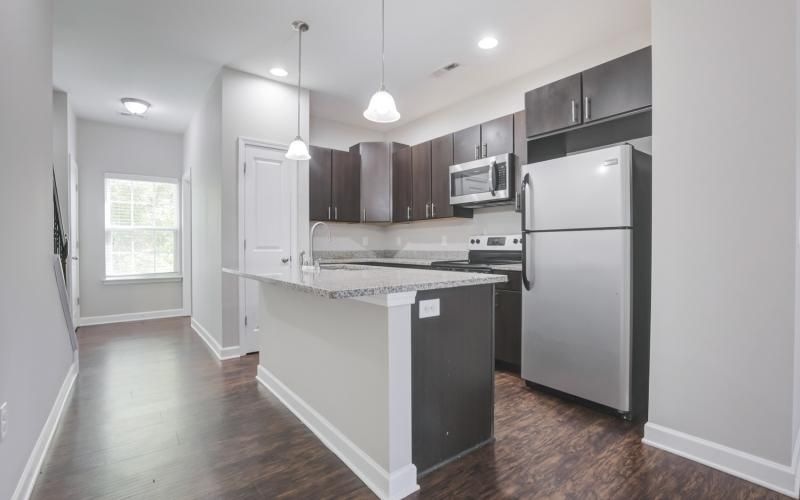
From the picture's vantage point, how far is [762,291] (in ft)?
5.63

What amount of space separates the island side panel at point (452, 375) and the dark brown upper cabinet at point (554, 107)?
1.55m

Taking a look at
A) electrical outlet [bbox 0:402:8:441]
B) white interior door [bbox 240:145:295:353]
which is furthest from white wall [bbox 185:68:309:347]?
electrical outlet [bbox 0:402:8:441]

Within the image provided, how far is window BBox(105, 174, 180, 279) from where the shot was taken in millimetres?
5434

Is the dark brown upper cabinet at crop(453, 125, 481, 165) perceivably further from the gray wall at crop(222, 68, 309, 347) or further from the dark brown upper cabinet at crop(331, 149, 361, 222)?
the gray wall at crop(222, 68, 309, 347)

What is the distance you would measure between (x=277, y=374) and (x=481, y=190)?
2456 millimetres

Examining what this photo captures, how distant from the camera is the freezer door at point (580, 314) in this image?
2305 mm

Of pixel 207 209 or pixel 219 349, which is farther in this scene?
pixel 207 209

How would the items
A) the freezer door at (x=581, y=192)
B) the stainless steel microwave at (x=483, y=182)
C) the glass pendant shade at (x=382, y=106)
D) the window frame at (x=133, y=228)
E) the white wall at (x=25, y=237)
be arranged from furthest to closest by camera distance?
the window frame at (x=133, y=228) → the stainless steel microwave at (x=483, y=182) → the freezer door at (x=581, y=192) → the glass pendant shade at (x=382, y=106) → the white wall at (x=25, y=237)

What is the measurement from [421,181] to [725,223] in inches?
121

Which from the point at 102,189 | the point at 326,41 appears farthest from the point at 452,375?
the point at 102,189

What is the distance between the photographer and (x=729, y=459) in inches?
71.1

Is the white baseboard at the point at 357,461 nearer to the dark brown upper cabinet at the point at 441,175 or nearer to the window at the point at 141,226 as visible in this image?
the dark brown upper cabinet at the point at 441,175

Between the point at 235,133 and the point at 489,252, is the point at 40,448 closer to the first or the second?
the point at 235,133

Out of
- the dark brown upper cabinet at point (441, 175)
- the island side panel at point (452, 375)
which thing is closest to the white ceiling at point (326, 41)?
the dark brown upper cabinet at point (441, 175)
